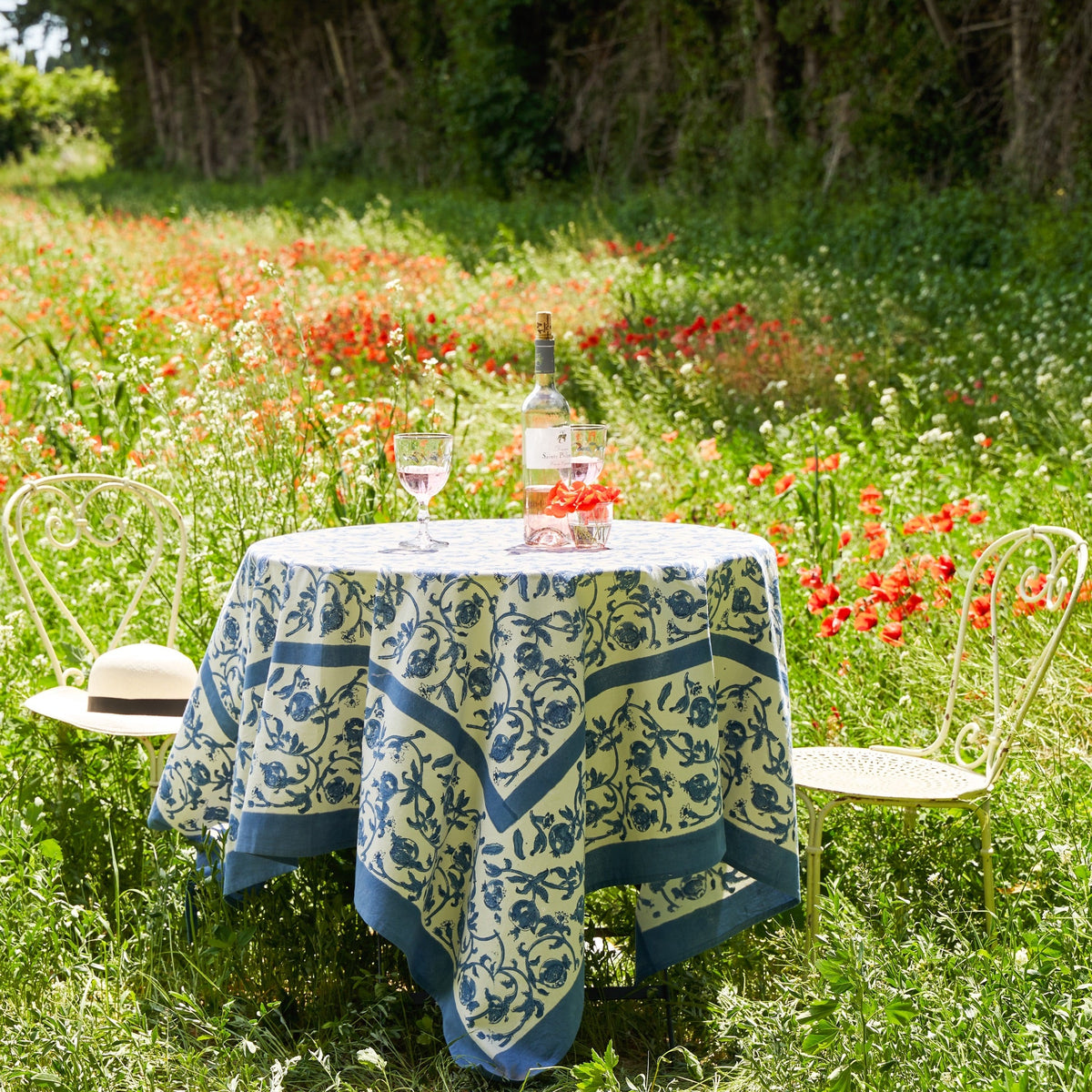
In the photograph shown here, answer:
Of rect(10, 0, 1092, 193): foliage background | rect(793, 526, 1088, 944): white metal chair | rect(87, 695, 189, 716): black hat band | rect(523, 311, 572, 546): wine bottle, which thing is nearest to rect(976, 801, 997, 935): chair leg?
rect(793, 526, 1088, 944): white metal chair

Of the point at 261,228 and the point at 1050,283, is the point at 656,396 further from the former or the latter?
the point at 261,228

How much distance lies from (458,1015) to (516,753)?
1.74 ft

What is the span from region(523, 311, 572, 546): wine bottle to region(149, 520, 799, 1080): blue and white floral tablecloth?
0.26ft

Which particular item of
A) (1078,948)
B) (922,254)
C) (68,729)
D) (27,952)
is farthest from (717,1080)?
(922,254)

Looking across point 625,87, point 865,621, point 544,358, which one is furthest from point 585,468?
point 625,87

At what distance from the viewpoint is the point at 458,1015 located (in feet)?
7.39

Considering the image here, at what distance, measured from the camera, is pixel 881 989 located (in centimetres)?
211

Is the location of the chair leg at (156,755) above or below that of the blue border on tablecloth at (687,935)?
above

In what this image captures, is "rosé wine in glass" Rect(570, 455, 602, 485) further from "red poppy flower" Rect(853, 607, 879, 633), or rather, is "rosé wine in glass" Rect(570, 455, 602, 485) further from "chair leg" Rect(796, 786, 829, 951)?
"red poppy flower" Rect(853, 607, 879, 633)

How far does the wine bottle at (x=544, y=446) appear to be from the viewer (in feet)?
8.05

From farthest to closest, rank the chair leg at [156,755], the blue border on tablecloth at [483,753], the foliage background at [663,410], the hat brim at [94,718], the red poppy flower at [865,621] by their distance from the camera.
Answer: the red poppy flower at [865,621]
the chair leg at [156,755]
the hat brim at [94,718]
the foliage background at [663,410]
the blue border on tablecloth at [483,753]

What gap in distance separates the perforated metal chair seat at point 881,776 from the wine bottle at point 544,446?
30.6 inches

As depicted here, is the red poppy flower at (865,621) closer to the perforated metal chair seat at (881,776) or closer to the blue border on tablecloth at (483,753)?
the perforated metal chair seat at (881,776)

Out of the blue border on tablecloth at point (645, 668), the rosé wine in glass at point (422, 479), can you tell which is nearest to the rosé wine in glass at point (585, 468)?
the rosé wine in glass at point (422, 479)
